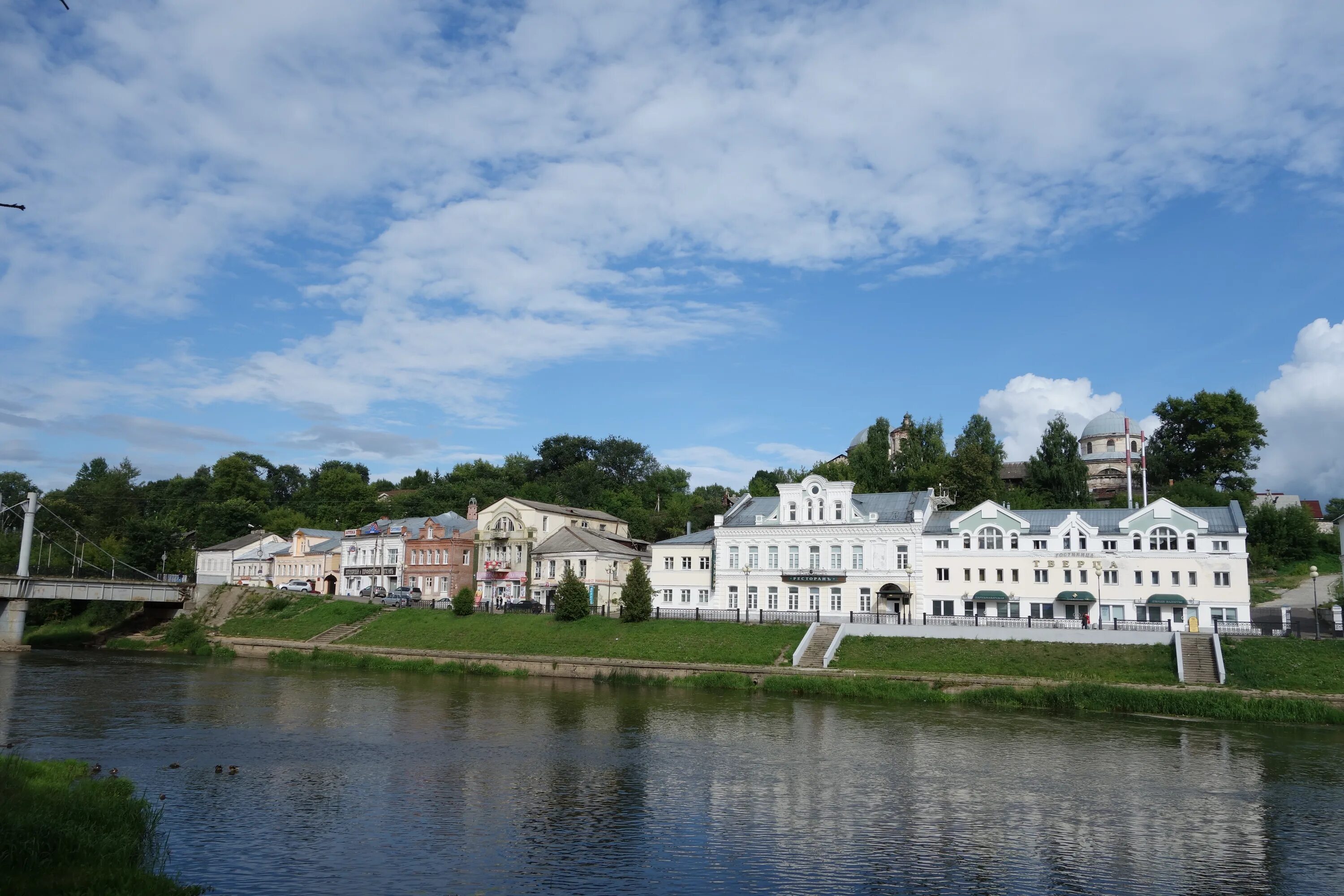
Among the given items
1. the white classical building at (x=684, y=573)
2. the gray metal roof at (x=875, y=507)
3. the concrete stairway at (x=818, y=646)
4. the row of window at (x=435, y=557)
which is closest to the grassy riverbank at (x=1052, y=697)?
the concrete stairway at (x=818, y=646)

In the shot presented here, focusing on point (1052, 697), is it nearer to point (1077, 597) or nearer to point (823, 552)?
point (1077, 597)

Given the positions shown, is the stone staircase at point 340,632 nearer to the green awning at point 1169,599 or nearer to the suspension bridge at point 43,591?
the suspension bridge at point 43,591

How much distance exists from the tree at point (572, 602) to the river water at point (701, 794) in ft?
60.3

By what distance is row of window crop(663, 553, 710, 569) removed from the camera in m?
68.6

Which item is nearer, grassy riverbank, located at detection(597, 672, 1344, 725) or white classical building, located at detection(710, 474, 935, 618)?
grassy riverbank, located at detection(597, 672, 1344, 725)

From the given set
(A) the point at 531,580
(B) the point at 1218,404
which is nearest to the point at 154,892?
(A) the point at 531,580

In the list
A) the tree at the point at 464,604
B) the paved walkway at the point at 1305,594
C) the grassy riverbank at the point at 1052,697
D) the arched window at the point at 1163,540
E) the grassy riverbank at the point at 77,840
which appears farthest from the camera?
the tree at the point at 464,604

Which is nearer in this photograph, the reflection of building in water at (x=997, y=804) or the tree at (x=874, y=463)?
the reflection of building in water at (x=997, y=804)

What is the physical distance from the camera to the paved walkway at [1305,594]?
64812 mm

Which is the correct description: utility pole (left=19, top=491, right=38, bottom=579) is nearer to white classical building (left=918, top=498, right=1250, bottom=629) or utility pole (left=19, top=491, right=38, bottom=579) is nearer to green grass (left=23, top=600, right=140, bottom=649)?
green grass (left=23, top=600, right=140, bottom=649)

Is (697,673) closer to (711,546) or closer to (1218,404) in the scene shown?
(711,546)

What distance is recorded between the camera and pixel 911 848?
→ 21641mm

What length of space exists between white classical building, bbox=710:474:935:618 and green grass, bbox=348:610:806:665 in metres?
4.76

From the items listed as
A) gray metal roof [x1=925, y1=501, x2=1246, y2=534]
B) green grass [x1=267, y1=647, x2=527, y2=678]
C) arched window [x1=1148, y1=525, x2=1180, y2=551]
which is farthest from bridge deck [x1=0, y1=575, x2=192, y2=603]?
arched window [x1=1148, y1=525, x2=1180, y2=551]
